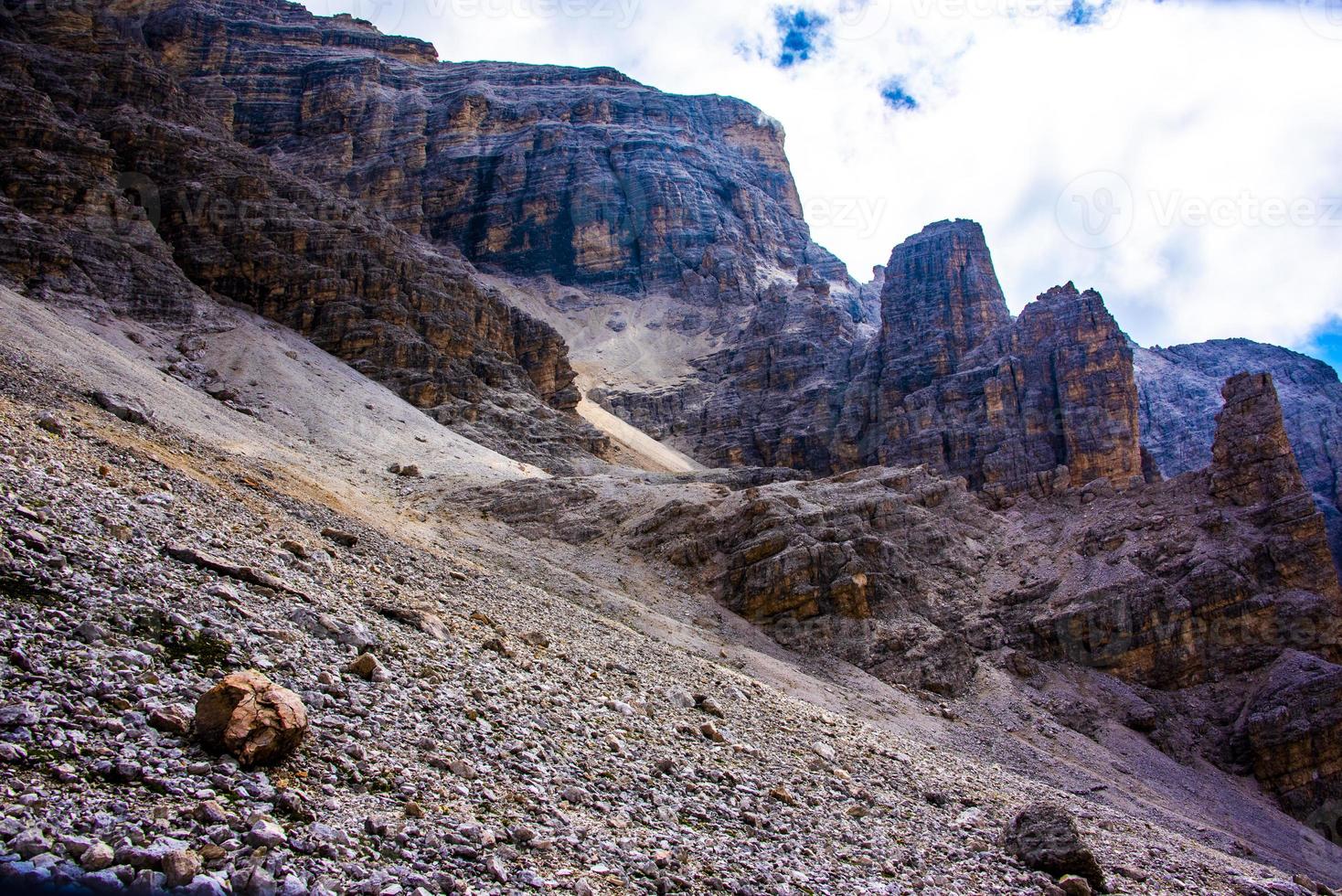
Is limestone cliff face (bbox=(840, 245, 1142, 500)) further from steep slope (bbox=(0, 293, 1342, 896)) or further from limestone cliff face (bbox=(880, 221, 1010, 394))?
steep slope (bbox=(0, 293, 1342, 896))

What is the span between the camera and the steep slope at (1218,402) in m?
115

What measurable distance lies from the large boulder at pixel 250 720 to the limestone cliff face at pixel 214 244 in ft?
203

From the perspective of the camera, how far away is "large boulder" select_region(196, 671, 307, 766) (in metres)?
8.00

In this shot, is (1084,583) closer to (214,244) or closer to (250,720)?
(250,720)

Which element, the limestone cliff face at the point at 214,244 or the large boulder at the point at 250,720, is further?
the limestone cliff face at the point at 214,244

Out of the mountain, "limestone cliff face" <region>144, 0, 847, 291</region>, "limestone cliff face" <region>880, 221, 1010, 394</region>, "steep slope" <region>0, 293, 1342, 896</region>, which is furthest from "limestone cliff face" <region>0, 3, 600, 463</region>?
"limestone cliff face" <region>144, 0, 847, 291</region>

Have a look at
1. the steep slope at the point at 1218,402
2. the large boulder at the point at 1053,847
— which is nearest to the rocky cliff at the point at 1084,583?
the large boulder at the point at 1053,847

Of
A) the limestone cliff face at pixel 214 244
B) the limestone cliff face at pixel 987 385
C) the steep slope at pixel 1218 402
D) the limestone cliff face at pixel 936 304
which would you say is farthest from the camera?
the steep slope at pixel 1218 402

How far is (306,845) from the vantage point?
716 cm

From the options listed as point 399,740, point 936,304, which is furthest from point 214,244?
point 936,304

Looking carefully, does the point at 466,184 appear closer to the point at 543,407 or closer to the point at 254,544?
the point at 543,407

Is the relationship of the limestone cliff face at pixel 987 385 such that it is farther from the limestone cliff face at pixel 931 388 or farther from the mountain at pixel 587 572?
the mountain at pixel 587 572

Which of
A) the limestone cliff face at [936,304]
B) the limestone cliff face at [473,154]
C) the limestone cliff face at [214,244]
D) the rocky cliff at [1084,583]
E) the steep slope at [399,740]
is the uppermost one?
the limestone cliff face at [473,154]

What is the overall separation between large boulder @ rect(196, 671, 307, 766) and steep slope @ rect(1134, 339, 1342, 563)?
121 meters
